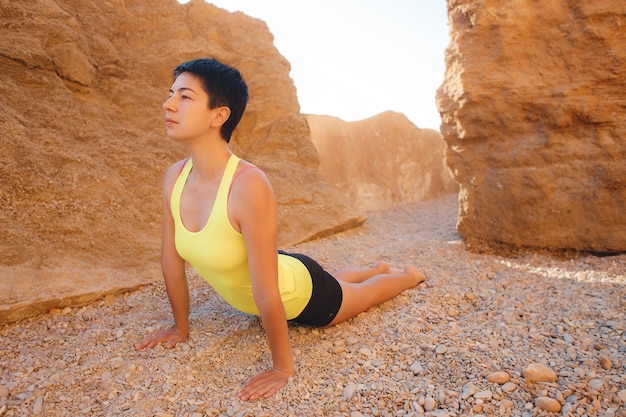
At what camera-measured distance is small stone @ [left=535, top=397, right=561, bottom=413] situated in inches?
70.5

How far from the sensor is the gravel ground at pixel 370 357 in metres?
1.97

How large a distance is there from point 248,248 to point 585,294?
8.46 feet

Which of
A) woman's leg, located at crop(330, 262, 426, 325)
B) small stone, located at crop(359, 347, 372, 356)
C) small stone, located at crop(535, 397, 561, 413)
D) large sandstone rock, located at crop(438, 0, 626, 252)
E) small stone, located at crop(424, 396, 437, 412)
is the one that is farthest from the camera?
large sandstone rock, located at crop(438, 0, 626, 252)

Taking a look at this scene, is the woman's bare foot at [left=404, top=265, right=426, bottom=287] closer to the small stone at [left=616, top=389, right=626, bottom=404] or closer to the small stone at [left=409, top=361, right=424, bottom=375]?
the small stone at [left=409, top=361, right=424, bottom=375]

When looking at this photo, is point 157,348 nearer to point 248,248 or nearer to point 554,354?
point 248,248

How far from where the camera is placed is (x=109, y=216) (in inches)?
154

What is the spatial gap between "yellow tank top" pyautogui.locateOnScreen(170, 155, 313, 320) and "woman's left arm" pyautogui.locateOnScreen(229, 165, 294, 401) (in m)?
0.09

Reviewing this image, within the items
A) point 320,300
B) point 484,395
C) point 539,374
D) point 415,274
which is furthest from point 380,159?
point 484,395

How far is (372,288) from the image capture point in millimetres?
3172

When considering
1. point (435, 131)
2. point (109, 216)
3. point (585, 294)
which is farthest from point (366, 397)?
point (435, 131)

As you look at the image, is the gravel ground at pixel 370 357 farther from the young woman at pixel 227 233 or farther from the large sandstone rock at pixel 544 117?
the large sandstone rock at pixel 544 117

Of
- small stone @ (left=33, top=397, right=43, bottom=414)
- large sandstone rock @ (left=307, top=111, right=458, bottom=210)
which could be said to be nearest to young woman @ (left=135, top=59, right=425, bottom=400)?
small stone @ (left=33, top=397, right=43, bottom=414)

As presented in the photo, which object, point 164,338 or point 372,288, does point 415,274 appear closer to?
point 372,288

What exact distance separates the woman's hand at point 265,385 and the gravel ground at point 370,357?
0.15 feet
